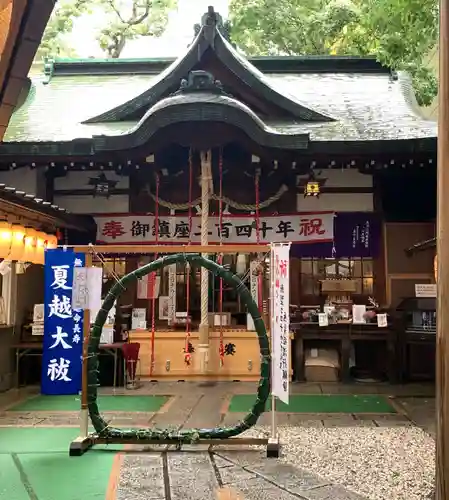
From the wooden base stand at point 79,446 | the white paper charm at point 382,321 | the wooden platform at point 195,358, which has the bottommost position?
the wooden base stand at point 79,446

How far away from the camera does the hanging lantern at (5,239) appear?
329 inches

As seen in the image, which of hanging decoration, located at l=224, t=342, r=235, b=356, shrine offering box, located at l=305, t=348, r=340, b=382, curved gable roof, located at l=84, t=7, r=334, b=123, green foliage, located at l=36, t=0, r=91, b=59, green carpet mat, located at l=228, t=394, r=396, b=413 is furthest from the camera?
green foliage, located at l=36, t=0, r=91, b=59

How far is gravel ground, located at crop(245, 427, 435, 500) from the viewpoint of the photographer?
16.4 ft

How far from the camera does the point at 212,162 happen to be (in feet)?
36.7

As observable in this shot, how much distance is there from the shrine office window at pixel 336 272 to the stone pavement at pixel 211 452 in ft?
7.47

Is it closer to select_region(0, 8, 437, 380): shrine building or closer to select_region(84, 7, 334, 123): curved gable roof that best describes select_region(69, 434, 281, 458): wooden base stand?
select_region(0, 8, 437, 380): shrine building

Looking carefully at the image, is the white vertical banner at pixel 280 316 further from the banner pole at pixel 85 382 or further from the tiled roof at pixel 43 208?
the tiled roof at pixel 43 208

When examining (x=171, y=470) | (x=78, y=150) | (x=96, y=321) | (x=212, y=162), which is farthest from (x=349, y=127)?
(x=171, y=470)

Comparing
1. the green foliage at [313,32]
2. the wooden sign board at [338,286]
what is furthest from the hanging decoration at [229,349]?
the green foliage at [313,32]

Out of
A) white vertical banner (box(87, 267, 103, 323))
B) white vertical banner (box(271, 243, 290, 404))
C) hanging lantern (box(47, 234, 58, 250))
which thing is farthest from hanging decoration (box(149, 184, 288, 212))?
white vertical banner (box(87, 267, 103, 323))

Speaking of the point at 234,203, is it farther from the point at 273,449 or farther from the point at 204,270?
the point at 273,449

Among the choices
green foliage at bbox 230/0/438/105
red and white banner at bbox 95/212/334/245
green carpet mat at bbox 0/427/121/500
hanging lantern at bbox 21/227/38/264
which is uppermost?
green foliage at bbox 230/0/438/105

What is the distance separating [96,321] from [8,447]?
1805mm

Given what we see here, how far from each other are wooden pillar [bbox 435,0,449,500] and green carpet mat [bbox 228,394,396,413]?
→ 6.03m
